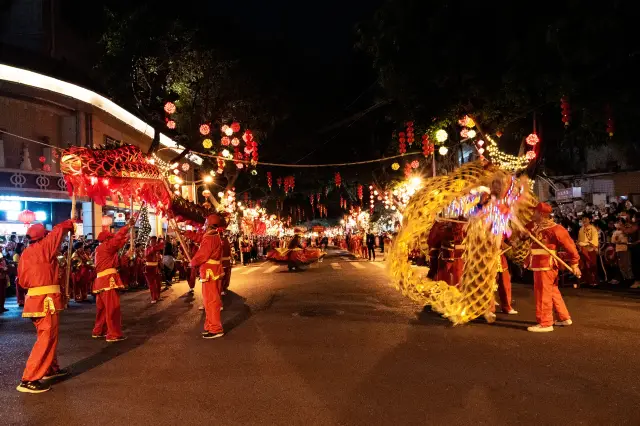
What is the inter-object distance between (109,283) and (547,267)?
6730 millimetres

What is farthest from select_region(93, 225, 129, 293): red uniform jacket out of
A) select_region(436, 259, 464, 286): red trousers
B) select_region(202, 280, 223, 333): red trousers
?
select_region(436, 259, 464, 286): red trousers

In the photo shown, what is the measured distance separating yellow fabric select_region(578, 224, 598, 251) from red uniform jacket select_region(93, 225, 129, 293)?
35.5 ft

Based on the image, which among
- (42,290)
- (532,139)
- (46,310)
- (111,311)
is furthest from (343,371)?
(532,139)

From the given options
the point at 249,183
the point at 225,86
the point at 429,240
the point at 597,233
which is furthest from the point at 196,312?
the point at 249,183

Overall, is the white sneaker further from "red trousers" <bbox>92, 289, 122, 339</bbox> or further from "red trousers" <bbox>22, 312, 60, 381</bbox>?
"red trousers" <bbox>22, 312, 60, 381</bbox>

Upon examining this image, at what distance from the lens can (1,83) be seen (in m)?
17.7

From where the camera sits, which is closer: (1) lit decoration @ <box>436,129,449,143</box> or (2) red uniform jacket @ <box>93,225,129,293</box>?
(2) red uniform jacket @ <box>93,225,129,293</box>

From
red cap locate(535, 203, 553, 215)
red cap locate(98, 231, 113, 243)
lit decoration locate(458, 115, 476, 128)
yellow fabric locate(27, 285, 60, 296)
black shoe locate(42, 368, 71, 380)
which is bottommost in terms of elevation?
black shoe locate(42, 368, 71, 380)

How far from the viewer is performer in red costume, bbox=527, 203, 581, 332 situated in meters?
7.99

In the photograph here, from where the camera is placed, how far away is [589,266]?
13.2 m

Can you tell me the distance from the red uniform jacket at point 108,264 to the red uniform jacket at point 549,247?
20.6 ft

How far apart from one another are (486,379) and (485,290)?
273cm

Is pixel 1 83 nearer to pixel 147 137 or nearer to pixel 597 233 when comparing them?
pixel 147 137

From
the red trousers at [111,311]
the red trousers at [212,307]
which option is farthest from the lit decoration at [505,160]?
the red trousers at [111,311]
